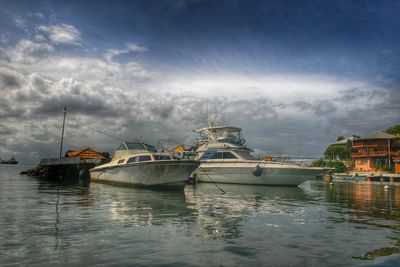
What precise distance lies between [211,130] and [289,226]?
102 feet

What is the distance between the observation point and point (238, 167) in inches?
1281

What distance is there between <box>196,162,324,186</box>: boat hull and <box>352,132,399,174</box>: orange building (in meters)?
44.4

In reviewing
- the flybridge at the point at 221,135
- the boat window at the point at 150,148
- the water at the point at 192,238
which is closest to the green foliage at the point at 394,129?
the flybridge at the point at 221,135

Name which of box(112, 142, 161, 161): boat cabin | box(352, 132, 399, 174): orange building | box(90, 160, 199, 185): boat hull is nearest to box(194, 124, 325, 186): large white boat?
box(90, 160, 199, 185): boat hull

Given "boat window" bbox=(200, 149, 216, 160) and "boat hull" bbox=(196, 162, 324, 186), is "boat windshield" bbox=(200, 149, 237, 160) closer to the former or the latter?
"boat window" bbox=(200, 149, 216, 160)

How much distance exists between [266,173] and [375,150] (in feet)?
164

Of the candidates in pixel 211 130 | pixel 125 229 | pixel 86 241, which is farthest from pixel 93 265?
pixel 211 130

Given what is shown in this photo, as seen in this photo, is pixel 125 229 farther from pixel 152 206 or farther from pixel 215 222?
pixel 152 206

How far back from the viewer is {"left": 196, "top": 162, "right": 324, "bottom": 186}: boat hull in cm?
3098

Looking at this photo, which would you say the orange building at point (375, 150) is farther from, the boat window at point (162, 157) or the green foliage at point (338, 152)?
the boat window at point (162, 157)

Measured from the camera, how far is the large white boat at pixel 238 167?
31.1 metres

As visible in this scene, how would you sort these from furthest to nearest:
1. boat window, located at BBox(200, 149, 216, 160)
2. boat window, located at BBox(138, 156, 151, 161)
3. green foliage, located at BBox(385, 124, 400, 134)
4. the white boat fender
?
1. green foliage, located at BBox(385, 124, 400, 134)
2. boat window, located at BBox(200, 149, 216, 160)
3. the white boat fender
4. boat window, located at BBox(138, 156, 151, 161)

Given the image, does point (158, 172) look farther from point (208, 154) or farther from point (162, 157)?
point (208, 154)

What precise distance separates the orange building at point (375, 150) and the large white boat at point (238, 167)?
Result: 43554 mm
